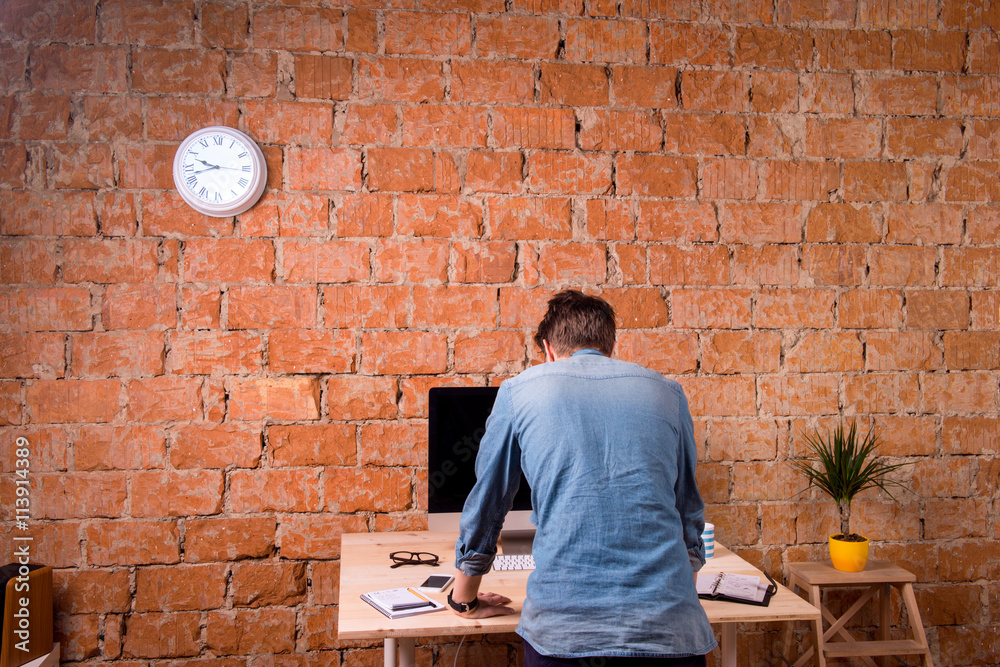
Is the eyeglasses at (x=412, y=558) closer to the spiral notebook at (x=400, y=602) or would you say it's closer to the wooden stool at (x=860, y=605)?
the spiral notebook at (x=400, y=602)

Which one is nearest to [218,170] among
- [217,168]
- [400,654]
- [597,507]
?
[217,168]

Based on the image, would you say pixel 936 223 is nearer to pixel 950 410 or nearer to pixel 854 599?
pixel 950 410

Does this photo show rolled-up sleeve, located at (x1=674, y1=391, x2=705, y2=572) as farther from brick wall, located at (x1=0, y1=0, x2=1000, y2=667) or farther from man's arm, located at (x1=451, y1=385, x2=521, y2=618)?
brick wall, located at (x1=0, y1=0, x2=1000, y2=667)

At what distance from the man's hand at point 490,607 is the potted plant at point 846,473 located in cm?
138

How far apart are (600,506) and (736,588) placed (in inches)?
32.3

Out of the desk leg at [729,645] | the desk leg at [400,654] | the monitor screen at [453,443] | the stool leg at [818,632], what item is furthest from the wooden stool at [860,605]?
the desk leg at [400,654]


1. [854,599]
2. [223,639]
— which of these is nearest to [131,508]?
[223,639]

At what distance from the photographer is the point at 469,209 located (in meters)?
2.49

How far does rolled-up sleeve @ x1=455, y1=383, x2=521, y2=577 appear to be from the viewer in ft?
4.88

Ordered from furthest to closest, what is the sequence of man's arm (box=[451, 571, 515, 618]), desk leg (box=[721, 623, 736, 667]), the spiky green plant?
1. the spiky green plant
2. desk leg (box=[721, 623, 736, 667])
3. man's arm (box=[451, 571, 515, 618])

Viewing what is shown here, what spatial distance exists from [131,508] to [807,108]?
2.83 m

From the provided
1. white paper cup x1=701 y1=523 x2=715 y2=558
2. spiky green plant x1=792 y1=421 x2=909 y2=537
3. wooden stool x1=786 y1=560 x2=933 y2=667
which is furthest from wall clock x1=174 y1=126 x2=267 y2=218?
wooden stool x1=786 y1=560 x2=933 y2=667

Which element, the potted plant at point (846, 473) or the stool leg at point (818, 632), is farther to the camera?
the potted plant at point (846, 473)

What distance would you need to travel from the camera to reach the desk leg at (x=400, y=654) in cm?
177
